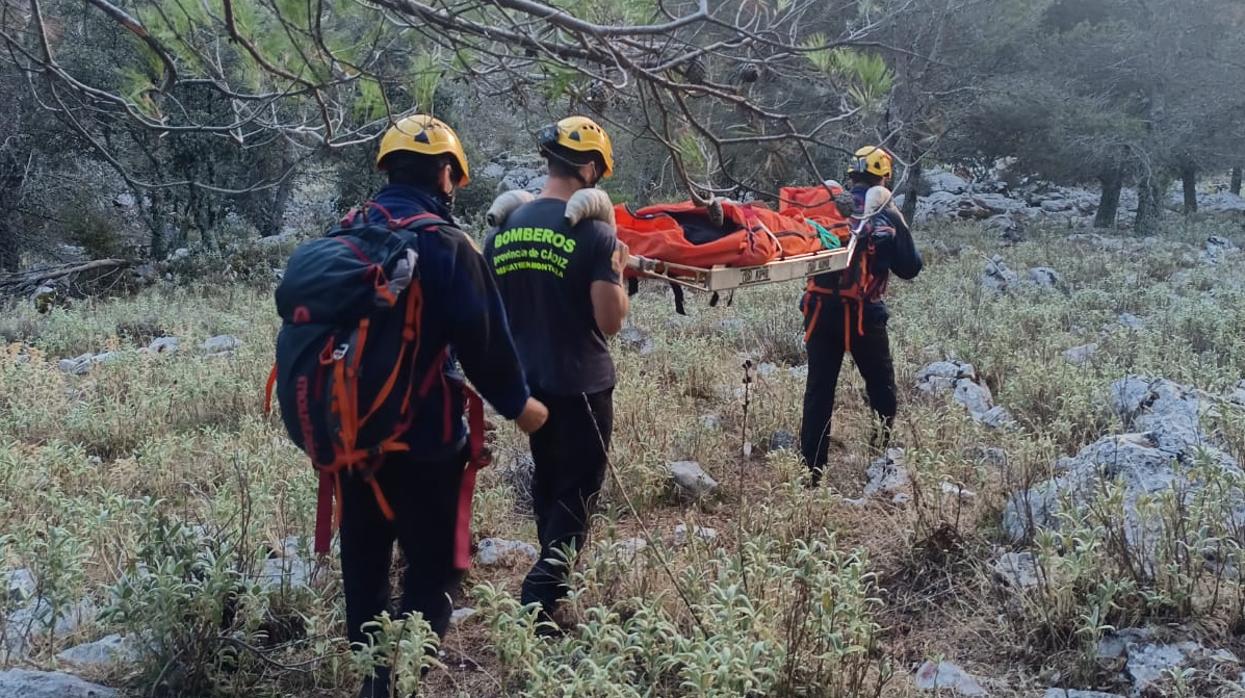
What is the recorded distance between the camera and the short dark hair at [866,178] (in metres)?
4.60

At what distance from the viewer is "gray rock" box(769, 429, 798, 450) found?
5.30 m

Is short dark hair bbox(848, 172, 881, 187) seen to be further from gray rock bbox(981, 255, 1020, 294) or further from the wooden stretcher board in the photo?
gray rock bbox(981, 255, 1020, 294)

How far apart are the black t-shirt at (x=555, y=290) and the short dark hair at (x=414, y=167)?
1.87 feet

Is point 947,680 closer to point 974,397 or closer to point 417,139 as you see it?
point 417,139

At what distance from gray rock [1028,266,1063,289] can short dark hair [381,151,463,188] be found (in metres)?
9.82

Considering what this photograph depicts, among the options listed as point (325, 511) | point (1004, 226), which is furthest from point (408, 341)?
point (1004, 226)

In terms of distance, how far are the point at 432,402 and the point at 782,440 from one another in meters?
3.29

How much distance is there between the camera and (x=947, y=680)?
2730 mm

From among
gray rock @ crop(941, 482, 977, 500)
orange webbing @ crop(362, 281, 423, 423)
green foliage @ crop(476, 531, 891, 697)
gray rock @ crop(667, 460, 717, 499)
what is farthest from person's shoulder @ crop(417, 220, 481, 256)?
gray rock @ crop(941, 482, 977, 500)

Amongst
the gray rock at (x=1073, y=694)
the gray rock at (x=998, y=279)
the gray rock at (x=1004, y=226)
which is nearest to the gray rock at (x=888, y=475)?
the gray rock at (x=1073, y=694)

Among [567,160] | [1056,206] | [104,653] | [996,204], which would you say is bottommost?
[104,653]

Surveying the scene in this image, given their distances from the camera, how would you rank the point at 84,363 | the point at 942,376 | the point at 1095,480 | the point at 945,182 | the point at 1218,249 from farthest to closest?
the point at 945,182 → the point at 1218,249 → the point at 84,363 → the point at 942,376 → the point at 1095,480

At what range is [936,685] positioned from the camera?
8.44 feet

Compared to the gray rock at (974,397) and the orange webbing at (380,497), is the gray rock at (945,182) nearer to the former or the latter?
the gray rock at (974,397)
